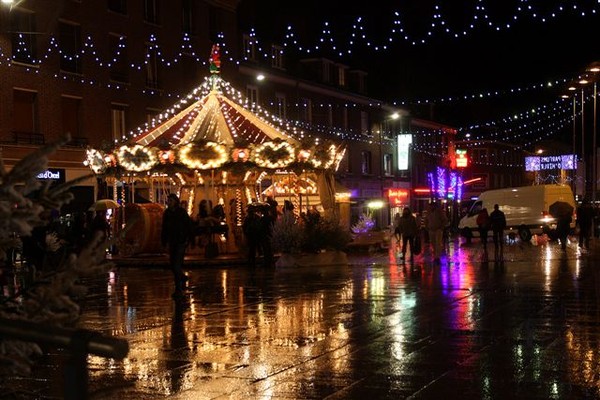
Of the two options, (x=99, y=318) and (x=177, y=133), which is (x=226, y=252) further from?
(x=99, y=318)

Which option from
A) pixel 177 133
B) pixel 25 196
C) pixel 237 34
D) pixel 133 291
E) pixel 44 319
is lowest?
pixel 133 291

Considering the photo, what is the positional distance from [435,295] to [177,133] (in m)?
14.3

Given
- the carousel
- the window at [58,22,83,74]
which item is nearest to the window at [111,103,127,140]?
the window at [58,22,83,74]

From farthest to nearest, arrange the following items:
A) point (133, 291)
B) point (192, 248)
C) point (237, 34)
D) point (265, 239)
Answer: point (237, 34) < point (192, 248) < point (265, 239) < point (133, 291)

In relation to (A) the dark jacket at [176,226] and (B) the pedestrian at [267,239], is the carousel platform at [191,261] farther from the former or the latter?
(A) the dark jacket at [176,226]

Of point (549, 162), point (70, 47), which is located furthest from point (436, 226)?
point (549, 162)

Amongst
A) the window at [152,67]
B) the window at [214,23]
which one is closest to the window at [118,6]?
the window at [152,67]

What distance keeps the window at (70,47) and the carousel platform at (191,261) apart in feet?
36.6

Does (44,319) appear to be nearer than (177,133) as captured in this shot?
Yes

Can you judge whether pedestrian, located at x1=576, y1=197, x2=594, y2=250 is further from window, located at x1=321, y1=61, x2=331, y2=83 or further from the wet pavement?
window, located at x1=321, y1=61, x2=331, y2=83

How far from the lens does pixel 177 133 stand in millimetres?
27156

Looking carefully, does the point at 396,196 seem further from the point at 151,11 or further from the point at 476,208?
the point at 151,11

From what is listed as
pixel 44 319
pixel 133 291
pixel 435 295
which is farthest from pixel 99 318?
pixel 44 319

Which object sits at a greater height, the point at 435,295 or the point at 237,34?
the point at 237,34
